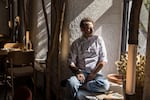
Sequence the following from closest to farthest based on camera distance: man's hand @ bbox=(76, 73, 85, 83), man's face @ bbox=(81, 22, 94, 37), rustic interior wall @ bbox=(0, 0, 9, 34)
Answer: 1. man's hand @ bbox=(76, 73, 85, 83)
2. man's face @ bbox=(81, 22, 94, 37)
3. rustic interior wall @ bbox=(0, 0, 9, 34)

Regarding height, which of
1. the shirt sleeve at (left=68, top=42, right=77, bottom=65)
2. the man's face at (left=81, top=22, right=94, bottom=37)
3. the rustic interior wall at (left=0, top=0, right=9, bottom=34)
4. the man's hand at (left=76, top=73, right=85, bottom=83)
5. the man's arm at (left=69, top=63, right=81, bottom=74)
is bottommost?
the man's hand at (left=76, top=73, right=85, bottom=83)

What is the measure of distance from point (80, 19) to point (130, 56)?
7.24ft

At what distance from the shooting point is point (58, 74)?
3717 millimetres

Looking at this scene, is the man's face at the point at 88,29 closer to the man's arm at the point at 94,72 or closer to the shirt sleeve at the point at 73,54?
the shirt sleeve at the point at 73,54

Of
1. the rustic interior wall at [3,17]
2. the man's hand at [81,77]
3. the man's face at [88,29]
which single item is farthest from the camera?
the rustic interior wall at [3,17]

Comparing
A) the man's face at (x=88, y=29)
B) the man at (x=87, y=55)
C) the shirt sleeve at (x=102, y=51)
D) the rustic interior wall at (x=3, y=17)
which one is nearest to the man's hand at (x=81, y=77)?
the man at (x=87, y=55)

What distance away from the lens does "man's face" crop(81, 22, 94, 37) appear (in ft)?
10.8

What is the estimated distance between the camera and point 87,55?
337cm

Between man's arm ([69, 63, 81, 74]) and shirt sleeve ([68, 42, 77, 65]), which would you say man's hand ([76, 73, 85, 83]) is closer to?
man's arm ([69, 63, 81, 74])

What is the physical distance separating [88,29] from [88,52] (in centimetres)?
31

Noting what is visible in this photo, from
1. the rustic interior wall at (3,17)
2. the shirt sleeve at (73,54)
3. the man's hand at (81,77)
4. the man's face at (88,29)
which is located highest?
the rustic interior wall at (3,17)

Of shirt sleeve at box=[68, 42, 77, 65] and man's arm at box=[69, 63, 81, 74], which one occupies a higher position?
shirt sleeve at box=[68, 42, 77, 65]

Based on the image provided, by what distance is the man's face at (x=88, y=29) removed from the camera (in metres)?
3.30

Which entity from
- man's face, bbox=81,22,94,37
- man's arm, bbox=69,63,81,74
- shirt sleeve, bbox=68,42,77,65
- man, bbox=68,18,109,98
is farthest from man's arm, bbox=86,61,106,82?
man's face, bbox=81,22,94,37
